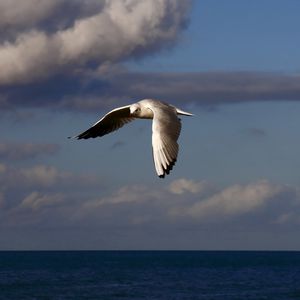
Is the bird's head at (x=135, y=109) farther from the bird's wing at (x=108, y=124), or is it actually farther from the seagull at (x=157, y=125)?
the bird's wing at (x=108, y=124)

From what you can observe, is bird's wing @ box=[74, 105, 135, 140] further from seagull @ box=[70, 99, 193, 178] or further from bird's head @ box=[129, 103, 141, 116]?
bird's head @ box=[129, 103, 141, 116]

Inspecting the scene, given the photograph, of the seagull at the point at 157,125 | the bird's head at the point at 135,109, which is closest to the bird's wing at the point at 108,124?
the seagull at the point at 157,125

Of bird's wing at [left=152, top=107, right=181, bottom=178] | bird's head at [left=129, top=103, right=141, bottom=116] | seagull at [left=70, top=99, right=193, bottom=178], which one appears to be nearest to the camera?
bird's wing at [left=152, top=107, right=181, bottom=178]

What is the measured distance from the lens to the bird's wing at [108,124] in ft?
62.3

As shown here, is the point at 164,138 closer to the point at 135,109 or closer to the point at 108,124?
the point at 135,109

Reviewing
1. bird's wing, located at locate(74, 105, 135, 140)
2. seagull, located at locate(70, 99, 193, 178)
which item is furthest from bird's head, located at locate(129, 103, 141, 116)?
bird's wing, located at locate(74, 105, 135, 140)

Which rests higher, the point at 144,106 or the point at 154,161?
the point at 144,106

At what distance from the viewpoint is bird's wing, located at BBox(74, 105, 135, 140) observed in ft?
62.3
